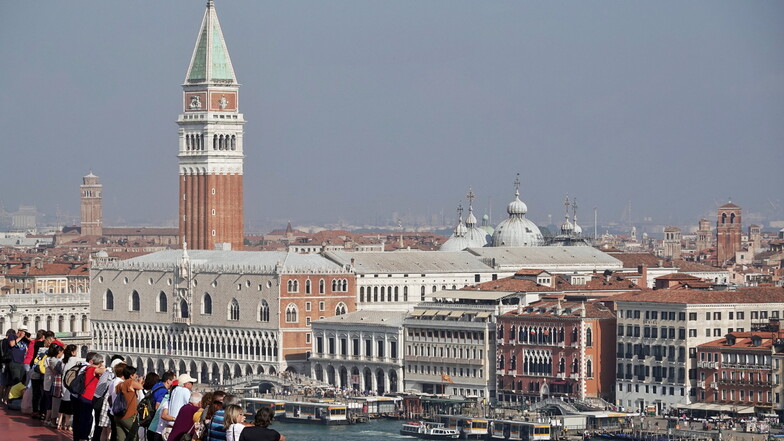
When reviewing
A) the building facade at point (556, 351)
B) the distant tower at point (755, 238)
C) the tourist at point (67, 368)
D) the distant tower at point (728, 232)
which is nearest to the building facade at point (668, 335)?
the building facade at point (556, 351)

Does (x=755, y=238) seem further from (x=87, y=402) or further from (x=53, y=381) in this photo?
(x=87, y=402)

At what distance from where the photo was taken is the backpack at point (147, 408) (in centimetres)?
2497

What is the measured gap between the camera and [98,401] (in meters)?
26.5

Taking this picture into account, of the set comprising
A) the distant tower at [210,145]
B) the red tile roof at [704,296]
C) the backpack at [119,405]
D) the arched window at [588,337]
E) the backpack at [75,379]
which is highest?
the distant tower at [210,145]

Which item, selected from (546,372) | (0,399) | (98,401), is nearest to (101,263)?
(546,372)

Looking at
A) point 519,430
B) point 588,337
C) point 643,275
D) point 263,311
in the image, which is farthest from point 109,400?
point 643,275

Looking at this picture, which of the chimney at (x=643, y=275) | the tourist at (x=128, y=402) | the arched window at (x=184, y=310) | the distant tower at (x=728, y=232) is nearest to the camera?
the tourist at (x=128, y=402)

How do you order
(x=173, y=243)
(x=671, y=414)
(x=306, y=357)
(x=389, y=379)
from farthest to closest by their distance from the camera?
(x=173, y=243) → (x=306, y=357) → (x=389, y=379) → (x=671, y=414)

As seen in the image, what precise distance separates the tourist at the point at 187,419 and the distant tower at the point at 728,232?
140 meters

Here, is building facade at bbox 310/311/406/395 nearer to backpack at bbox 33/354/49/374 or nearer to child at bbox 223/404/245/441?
backpack at bbox 33/354/49/374

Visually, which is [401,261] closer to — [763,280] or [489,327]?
[489,327]

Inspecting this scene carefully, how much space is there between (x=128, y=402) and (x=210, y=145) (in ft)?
256

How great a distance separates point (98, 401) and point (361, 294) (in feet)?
211

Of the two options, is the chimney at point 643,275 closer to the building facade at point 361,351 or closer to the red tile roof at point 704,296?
the building facade at point 361,351
